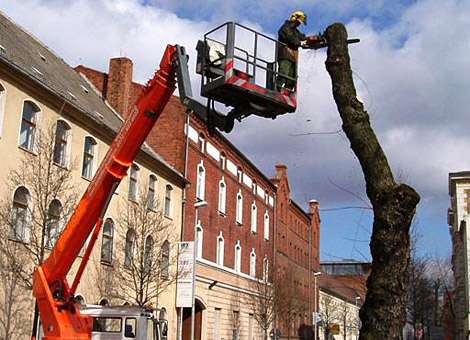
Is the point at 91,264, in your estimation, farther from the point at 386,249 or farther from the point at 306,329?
the point at 306,329

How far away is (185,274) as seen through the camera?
100ft

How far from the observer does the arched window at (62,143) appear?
78.6 ft

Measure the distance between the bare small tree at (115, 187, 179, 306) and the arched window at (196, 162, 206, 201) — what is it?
22.6ft

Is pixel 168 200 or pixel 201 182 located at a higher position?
pixel 201 182

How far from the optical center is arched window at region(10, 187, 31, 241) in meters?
21.2

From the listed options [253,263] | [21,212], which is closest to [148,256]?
[21,212]

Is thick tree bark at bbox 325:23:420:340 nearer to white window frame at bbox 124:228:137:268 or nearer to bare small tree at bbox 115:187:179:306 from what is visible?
bare small tree at bbox 115:187:179:306

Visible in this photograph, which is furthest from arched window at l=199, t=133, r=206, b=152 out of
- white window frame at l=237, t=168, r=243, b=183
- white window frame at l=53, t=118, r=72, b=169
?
white window frame at l=53, t=118, r=72, b=169

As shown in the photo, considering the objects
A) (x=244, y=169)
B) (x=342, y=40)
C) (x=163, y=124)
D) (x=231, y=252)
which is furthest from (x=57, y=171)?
(x=244, y=169)

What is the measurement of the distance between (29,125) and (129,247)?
846 cm

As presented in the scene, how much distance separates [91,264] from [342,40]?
798 inches

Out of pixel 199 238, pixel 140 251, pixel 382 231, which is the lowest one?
pixel 382 231

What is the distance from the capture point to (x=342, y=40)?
7.49 meters

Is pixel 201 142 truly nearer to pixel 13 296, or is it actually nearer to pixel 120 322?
pixel 13 296
